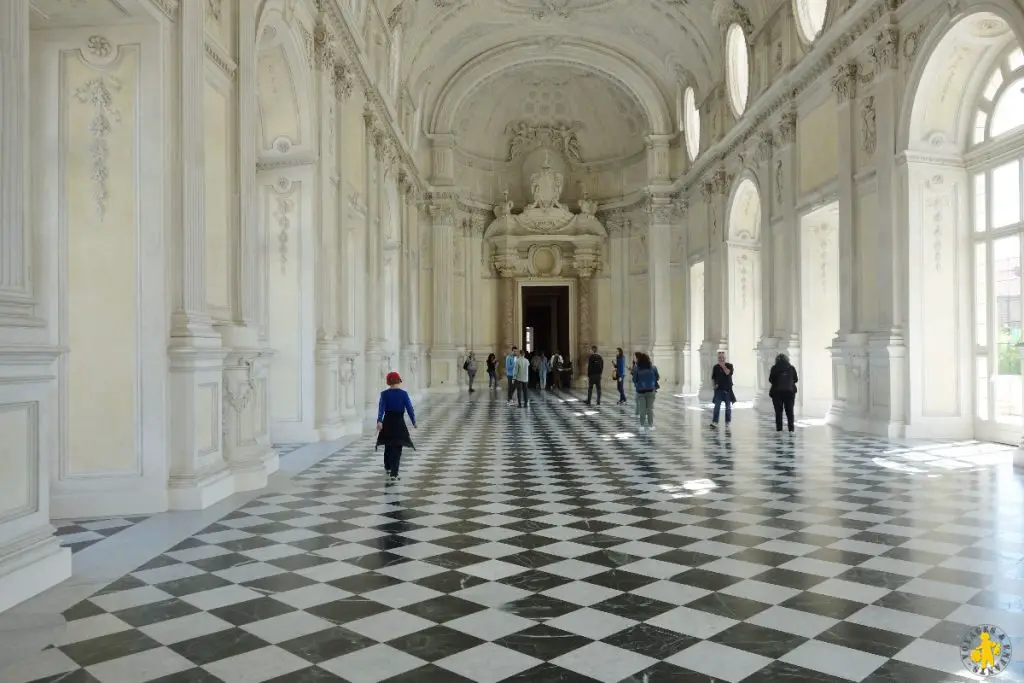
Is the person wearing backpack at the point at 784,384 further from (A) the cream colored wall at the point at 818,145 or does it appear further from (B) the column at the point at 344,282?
(B) the column at the point at 344,282

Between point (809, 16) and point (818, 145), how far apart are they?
9.27ft

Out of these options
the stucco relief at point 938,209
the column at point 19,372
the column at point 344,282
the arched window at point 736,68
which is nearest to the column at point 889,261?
the stucco relief at point 938,209

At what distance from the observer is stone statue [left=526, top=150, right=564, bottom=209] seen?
30.2 meters

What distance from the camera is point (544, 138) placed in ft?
102

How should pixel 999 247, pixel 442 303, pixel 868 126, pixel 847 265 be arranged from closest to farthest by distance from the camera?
pixel 999 247, pixel 868 126, pixel 847 265, pixel 442 303

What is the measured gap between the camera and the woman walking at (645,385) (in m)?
13.8

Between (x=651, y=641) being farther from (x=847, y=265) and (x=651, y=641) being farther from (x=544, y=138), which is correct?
(x=544, y=138)

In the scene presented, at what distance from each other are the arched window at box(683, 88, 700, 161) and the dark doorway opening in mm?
7662

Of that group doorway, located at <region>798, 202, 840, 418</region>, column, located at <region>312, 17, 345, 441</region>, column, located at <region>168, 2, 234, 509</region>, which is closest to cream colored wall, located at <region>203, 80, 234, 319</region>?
column, located at <region>168, 2, 234, 509</region>

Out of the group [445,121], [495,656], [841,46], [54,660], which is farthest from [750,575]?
[445,121]

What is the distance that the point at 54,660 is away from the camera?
144 inches

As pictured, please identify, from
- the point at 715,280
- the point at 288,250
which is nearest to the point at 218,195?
the point at 288,250

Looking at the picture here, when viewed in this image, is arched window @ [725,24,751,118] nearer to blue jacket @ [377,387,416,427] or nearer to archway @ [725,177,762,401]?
archway @ [725,177,762,401]

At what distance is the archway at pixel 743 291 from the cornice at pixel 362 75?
887 centimetres
